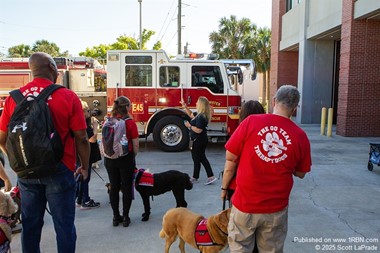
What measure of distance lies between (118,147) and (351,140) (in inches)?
409

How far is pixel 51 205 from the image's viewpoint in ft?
9.36

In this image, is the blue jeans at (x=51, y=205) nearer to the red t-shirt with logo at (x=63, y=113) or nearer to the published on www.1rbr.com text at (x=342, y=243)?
the red t-shirt with logo at (x=63, y=113)

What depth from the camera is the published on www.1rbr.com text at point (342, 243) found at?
4062 millimetres

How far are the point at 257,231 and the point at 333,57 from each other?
691 inches

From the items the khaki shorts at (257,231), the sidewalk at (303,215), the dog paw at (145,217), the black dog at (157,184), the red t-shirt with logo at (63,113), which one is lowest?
the sidewalk at (303,215)

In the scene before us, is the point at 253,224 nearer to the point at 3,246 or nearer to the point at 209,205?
the point at 3,246

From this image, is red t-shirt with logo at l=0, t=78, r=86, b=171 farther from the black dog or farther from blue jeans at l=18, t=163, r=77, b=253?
the black dog

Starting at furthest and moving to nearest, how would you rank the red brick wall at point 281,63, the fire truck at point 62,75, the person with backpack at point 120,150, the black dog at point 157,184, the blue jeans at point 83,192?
the red brick wall at point 281,63, the fire truck at point 62,75, the blue jeans at point 83,192, the black dog at point 157,184, the person with backpack at point 120,150

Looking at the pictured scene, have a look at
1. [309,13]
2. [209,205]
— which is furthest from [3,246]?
[309,13]

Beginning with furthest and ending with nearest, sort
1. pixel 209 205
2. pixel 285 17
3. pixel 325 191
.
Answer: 1. pixel 285 17
2. pixel 325 191
3. pixel 209 205

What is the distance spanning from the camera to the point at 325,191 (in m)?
6.36

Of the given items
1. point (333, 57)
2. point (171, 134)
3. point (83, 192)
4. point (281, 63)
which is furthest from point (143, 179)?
point (281, 63)

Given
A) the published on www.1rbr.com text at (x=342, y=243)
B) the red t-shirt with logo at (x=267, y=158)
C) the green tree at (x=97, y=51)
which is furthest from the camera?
the green tree at (x=97, y=51)

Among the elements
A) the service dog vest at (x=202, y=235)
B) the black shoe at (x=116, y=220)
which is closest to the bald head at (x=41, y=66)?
the service dog vest at (x=202, y=235)
